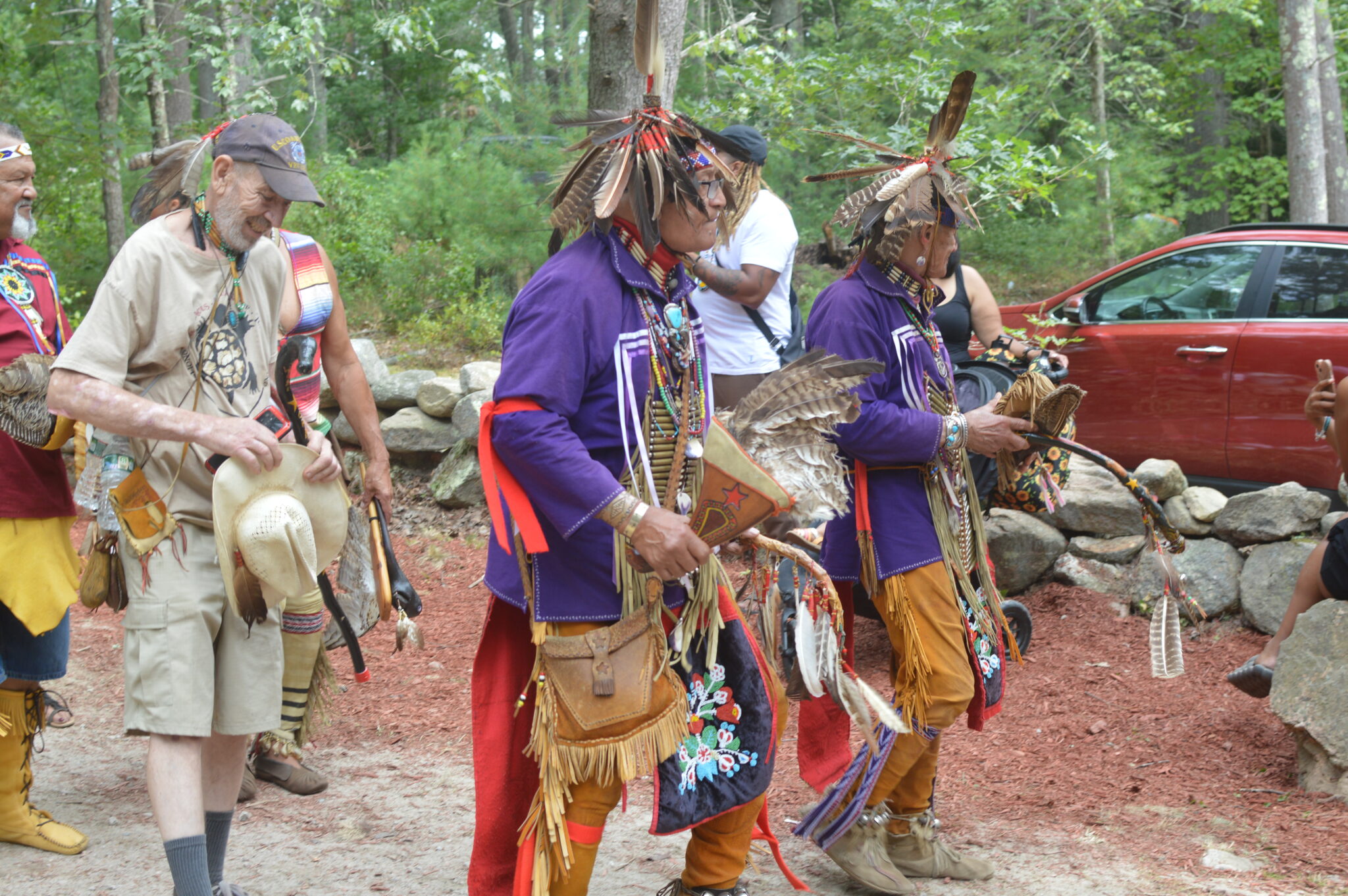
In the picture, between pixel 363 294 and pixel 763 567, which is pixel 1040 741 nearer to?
pixel 763 567

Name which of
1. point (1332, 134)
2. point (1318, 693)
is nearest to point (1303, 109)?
point (1332, 134)

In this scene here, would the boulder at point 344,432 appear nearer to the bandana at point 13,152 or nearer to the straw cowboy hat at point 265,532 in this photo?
the bandana at point 13,152

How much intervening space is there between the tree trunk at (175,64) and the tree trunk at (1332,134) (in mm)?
9065

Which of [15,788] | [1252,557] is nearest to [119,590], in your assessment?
[15,788]

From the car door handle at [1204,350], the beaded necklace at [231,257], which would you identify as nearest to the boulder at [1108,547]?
the car door handle at [1204,350]

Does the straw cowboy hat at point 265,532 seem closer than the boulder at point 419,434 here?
Yes

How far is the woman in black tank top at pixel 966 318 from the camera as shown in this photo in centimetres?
530

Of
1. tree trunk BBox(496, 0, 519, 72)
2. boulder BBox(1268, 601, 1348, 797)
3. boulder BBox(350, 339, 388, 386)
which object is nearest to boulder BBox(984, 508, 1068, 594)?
boulder BBox(1268, 601, 1348, 797)

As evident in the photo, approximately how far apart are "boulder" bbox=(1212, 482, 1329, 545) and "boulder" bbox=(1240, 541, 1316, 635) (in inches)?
3.5

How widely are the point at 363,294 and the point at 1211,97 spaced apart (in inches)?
414

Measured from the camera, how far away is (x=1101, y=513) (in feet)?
20.0

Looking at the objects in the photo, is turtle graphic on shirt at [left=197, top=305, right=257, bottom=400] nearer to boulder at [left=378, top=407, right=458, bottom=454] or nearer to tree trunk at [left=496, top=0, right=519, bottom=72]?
boulder at [left=378, top=407, right=458, bottom=454]

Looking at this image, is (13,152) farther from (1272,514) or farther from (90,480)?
(1272,514)

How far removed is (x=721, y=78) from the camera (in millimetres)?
10211
